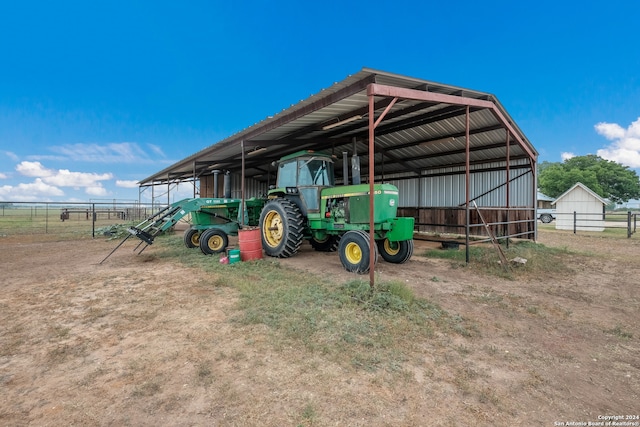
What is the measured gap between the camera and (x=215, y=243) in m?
8.66

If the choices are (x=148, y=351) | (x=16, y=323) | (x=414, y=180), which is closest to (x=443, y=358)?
(x=148, y=351)

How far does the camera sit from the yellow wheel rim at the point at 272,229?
7.93m

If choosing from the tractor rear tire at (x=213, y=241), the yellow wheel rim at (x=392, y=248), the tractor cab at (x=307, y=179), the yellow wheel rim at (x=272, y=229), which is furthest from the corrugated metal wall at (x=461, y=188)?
the tractor rear tire at (x=213, y=241)

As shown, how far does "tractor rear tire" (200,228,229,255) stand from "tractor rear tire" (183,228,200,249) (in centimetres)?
132

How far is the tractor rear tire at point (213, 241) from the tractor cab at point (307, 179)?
6.91ft

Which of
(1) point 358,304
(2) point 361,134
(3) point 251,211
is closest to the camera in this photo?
(1) point 358,304

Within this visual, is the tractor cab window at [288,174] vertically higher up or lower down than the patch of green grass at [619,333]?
higher up

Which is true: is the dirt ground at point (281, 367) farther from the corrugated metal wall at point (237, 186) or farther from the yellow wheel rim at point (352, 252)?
the corrugated metal wall at point (237, 186)

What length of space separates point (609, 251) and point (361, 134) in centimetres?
831

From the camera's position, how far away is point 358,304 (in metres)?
4.06

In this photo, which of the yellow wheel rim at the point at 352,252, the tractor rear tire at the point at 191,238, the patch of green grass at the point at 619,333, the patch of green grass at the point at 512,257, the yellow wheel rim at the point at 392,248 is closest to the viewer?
the patch of green grass at the point at 619,333

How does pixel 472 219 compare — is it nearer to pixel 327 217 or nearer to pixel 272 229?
pixel 327 217

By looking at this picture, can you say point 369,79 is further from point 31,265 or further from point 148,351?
point 31,265

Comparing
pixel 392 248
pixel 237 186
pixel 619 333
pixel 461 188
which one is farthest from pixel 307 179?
pixel 237 186
